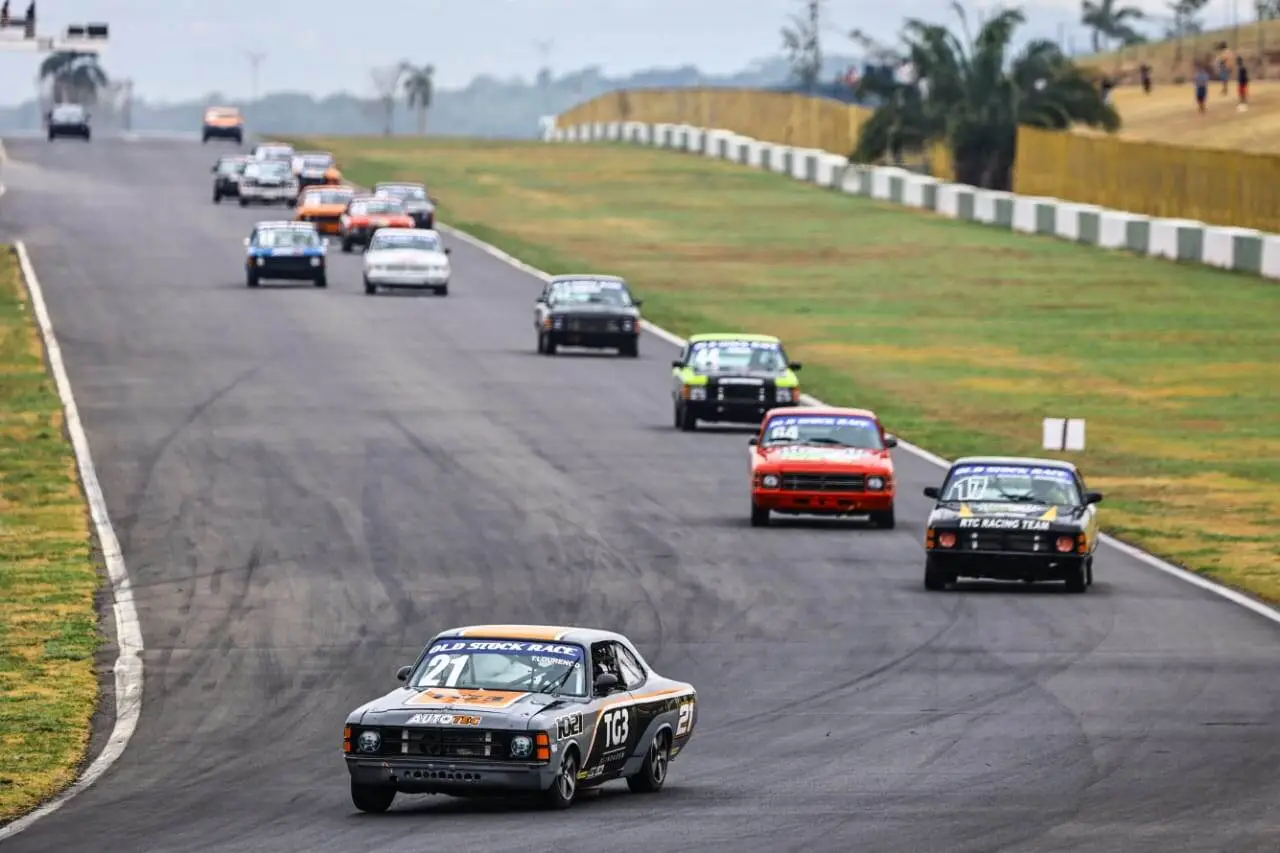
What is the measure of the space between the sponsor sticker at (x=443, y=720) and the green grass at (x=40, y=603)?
127 inches

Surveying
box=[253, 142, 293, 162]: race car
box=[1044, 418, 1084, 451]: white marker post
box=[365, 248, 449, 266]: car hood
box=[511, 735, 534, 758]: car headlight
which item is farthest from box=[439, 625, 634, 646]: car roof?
box=[253, 142, 293, 162]: race car

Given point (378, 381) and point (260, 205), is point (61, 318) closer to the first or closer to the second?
point (378, 381)

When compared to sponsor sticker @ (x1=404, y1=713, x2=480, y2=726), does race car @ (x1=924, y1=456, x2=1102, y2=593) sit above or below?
below

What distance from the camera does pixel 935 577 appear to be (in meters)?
31.7

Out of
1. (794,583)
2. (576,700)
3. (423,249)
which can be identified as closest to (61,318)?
(423,249)

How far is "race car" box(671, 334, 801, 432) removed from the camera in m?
46.0

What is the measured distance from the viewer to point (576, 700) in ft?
61.7

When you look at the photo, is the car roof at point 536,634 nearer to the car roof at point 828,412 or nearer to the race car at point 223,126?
the car roof at point 828,412

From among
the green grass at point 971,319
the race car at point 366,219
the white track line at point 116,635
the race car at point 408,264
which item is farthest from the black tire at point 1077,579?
the race car at point 366,219

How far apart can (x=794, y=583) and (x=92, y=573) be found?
8.36m

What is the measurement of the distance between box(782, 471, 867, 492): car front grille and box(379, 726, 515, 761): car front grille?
1850cm

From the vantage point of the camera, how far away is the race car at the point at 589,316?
58156mm

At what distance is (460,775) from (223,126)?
4833 inches

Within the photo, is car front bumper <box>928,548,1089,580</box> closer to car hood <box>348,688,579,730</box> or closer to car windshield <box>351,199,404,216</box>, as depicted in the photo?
car hood <box>348,688,579,730</box>
